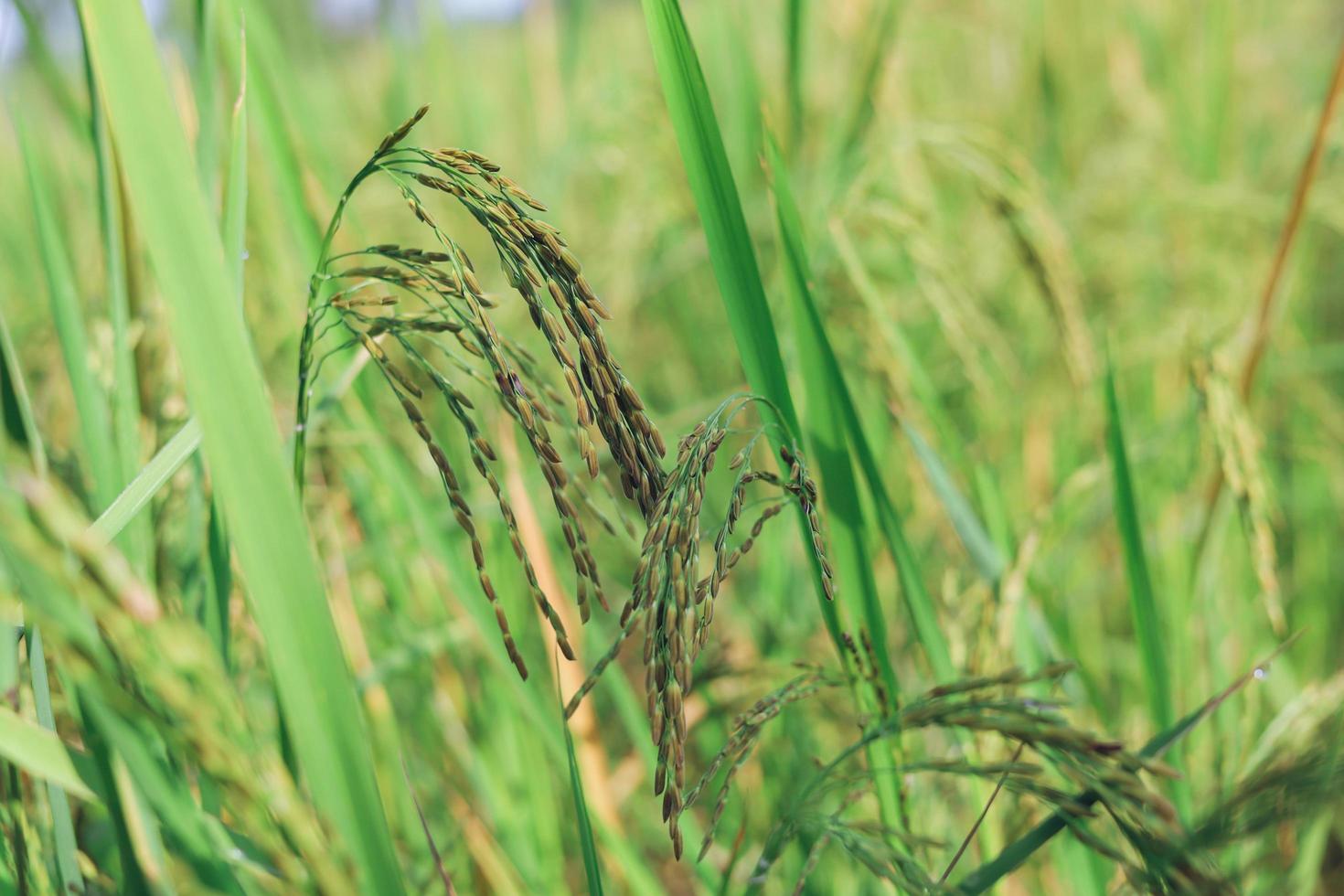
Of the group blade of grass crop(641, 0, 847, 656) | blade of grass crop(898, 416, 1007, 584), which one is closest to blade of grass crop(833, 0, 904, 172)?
blade of grass crop(898, 416, 1007, 584)

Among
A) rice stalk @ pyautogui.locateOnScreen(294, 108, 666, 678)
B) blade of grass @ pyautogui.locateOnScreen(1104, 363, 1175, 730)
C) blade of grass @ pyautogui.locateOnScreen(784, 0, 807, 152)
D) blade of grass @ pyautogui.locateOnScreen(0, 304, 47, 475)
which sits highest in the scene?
blade of grass @ pyautogui.locateOnScreen(784, 0, 807, 152)

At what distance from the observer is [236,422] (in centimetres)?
41

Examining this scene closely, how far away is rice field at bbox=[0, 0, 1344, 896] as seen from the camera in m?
0.42

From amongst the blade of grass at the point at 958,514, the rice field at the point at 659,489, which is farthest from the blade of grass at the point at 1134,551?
the blade of grass at the point at 958,514

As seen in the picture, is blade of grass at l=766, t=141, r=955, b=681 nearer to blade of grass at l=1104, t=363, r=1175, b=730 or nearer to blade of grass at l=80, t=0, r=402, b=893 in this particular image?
blade of grass at l=1104, t=363, r=1175, b=730

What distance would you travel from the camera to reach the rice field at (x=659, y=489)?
0.42 meters

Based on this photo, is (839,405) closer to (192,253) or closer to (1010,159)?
(192,253)

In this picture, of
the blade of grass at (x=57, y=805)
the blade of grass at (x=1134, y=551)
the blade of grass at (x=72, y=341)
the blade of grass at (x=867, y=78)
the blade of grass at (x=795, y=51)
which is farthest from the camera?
the blade of grass at (x=867, y=78)

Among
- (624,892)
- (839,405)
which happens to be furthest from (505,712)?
(839,405)

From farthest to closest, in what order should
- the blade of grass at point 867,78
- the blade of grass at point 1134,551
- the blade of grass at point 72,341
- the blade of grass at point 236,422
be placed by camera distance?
1. the blade of grass at point 867,78
2. the blade of grass at point 1134,551
3. the blade of grass at point 72,341
4. the blade of grass at point 236,422

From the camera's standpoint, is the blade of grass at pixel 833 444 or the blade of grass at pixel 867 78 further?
the blade of grass at pixel 867 78

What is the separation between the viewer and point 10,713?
419 mm

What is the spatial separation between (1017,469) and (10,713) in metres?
1.46

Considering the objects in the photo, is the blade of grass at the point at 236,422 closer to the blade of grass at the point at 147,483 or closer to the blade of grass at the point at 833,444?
the blade of grass at the point at 147,483
